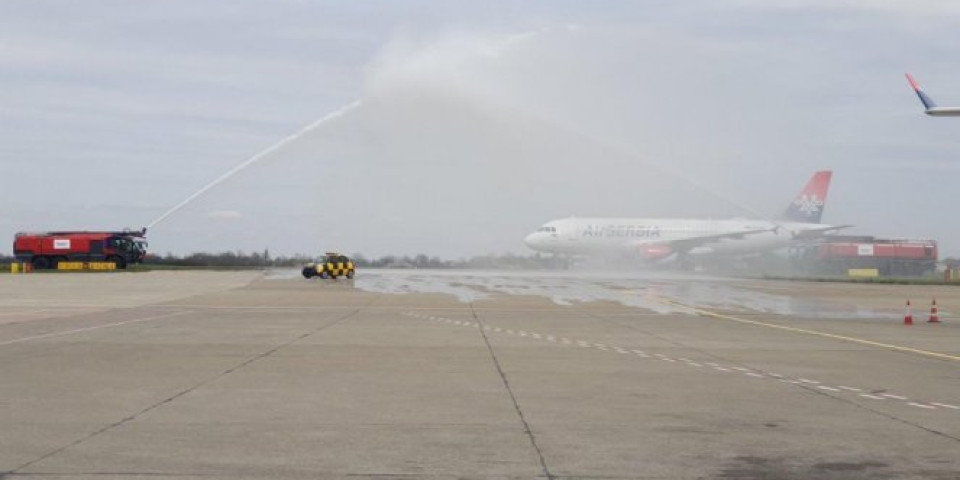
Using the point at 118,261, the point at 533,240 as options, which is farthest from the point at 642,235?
the point at 118,261

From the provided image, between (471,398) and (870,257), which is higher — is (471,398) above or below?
below

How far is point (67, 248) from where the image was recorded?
89.8 m

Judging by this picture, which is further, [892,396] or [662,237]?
[662,237]

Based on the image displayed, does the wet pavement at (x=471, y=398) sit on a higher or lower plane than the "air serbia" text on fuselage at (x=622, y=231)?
lower

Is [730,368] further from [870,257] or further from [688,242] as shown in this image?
[870,257]

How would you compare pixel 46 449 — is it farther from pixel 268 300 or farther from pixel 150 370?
pixel 268 300

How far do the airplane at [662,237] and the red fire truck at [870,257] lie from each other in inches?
735

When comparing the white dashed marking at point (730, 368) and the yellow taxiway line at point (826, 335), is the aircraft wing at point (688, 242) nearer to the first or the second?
the yellow taxiway line at point (826, 335)

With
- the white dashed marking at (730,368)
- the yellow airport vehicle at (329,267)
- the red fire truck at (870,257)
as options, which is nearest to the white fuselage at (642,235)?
the red fire truck at (870,257)

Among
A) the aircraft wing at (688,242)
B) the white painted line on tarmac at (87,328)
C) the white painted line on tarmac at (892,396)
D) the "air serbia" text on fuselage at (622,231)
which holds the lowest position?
the white painted line on tarmac at (892,396)

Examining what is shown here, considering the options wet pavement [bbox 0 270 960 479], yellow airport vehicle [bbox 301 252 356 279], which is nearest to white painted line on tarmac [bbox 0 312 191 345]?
wet pavement [bbox 0 270 960 479]

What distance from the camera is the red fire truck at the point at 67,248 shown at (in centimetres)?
8969

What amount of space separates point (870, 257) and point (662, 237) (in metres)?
34.8

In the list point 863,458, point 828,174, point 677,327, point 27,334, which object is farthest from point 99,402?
point 828,174
